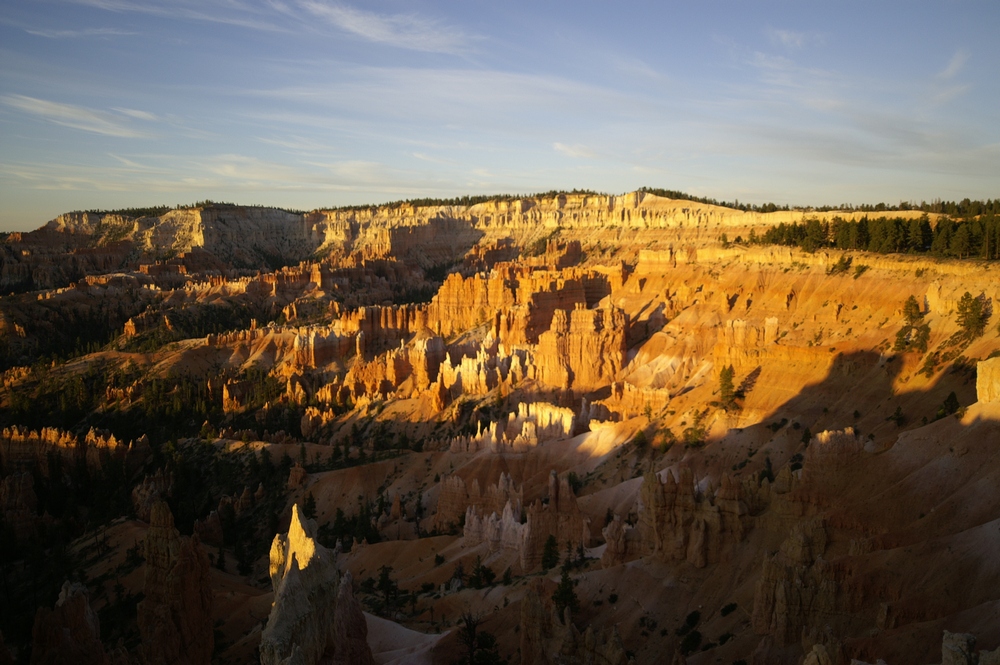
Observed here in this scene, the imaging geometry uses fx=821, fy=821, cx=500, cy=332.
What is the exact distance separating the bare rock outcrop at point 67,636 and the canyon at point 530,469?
0.09 m

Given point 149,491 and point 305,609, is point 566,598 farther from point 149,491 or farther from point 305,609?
point 149,491

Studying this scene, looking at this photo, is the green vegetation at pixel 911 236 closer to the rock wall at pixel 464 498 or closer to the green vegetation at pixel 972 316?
the green vegetation at pixel 972 316

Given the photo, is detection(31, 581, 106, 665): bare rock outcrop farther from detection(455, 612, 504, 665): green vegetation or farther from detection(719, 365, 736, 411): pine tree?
detection(719, 365, 736, 411): pine tree

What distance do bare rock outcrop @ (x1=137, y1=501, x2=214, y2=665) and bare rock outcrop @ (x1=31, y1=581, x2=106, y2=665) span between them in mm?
1503

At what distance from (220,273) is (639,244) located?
7077 centimetres

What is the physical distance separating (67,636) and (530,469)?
26.4 m

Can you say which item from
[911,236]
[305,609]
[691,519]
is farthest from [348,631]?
[911,236]

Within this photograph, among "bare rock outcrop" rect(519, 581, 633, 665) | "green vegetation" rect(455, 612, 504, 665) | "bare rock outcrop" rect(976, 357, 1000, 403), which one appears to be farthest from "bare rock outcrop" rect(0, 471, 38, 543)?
"bare rock outcrop" rect(976, 357, 1000, 403)

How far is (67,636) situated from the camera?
20500 millimetres

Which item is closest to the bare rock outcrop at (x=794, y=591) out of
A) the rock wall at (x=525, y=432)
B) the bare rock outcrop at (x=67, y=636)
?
the bare rock outcrop at (x=67, y=636)

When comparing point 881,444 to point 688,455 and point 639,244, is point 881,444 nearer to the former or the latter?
point 688,455

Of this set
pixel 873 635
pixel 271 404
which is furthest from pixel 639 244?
pixel 873 635

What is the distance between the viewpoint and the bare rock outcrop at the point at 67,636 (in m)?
20.5

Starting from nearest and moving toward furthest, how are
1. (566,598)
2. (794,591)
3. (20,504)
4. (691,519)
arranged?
(794,591)
(566,598)
(691,519)
(20,504)
